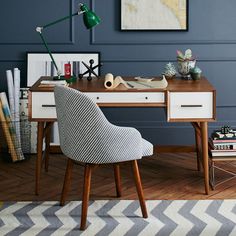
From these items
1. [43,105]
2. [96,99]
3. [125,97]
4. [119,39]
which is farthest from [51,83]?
[119,39]

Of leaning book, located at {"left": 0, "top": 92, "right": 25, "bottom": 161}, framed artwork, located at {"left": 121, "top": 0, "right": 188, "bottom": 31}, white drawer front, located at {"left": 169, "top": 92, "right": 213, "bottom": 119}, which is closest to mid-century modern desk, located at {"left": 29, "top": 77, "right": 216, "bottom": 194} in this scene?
white drawer front, located at {"left": 169, "top": 92, "right": 213, "bottom": 119}

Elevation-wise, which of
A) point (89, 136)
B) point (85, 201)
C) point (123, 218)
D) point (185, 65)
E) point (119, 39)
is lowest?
point (123, 218)

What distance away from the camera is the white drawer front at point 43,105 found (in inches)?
153

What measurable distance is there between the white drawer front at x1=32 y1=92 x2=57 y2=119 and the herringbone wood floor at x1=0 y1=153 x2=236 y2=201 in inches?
20.4

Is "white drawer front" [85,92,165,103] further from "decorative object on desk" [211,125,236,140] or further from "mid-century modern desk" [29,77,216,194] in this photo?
"decorative object on desk" [211,125,236,140]

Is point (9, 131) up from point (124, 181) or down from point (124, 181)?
up

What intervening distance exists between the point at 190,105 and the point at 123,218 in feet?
2.79

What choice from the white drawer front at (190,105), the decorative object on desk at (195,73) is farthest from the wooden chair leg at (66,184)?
the decorative object on desk at (195,73)

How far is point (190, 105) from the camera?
3854mm

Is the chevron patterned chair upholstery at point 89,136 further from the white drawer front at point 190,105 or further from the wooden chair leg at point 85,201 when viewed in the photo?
the white drawer front at point 190,105

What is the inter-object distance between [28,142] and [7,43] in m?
0.85

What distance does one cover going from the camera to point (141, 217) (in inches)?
138

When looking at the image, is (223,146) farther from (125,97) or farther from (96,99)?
(96,99)

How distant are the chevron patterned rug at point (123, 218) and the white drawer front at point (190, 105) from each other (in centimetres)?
54
